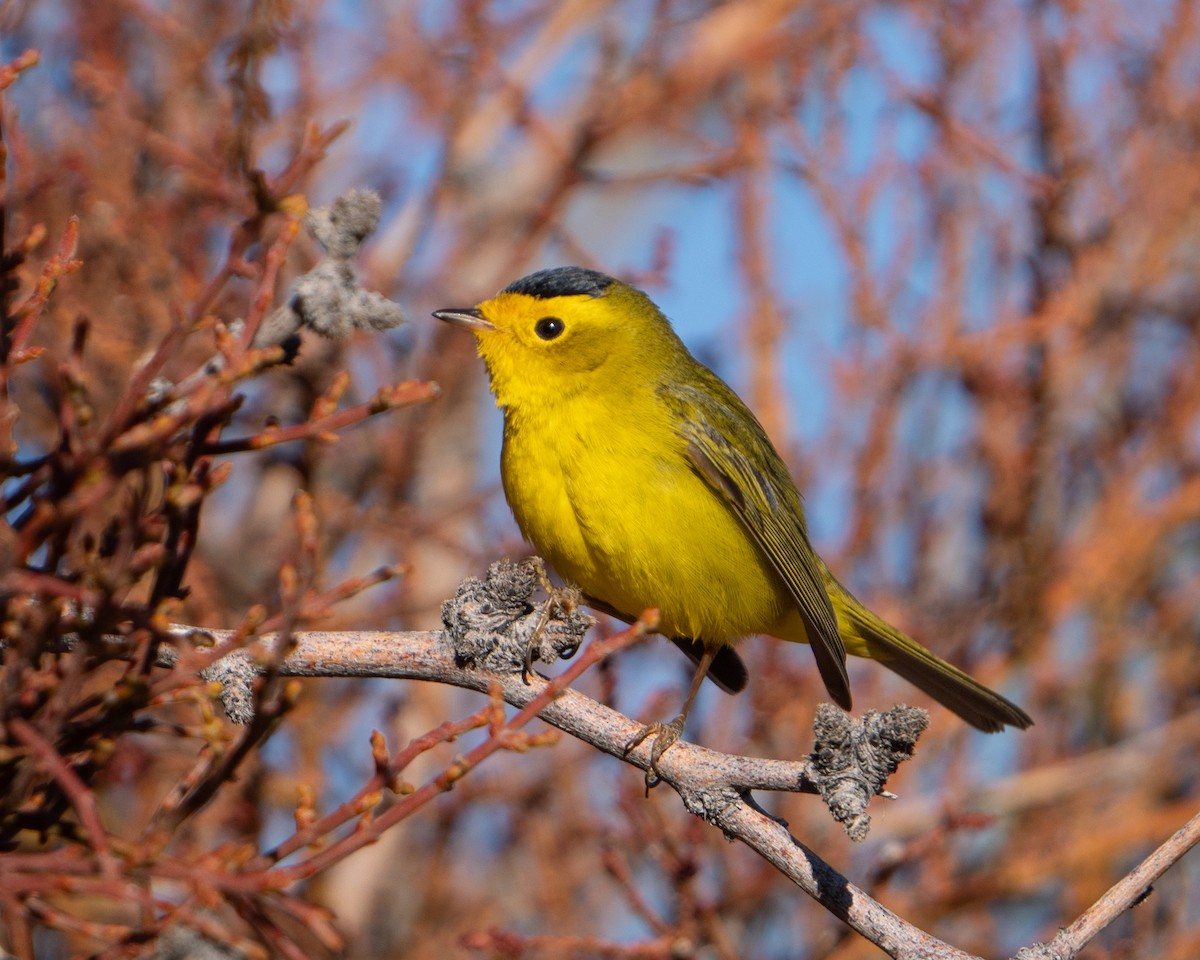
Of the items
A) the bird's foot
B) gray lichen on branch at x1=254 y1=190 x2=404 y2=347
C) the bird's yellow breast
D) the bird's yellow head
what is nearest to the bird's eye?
the bird's yellow head

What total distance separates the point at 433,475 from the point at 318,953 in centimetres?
448

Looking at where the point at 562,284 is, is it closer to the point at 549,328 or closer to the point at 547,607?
the point at 549,328

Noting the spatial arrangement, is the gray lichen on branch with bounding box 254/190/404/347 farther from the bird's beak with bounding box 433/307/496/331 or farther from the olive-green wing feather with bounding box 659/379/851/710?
the olive-green wing feather with bounding box 659/379/851/710

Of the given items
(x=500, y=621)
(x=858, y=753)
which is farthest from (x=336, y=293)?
(x=858, y=753)

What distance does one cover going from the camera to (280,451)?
499 cm

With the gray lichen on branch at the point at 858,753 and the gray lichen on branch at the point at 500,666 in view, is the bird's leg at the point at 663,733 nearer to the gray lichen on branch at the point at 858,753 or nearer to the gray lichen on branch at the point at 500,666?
the gray lichen on branch at the point at 500,666

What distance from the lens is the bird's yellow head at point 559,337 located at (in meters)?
4.15

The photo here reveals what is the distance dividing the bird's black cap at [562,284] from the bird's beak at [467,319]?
0.60 feet

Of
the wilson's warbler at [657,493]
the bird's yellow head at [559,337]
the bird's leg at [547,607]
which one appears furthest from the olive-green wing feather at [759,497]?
→ the bird's leg at [547,607]

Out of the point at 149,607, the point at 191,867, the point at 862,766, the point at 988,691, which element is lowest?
the point at 191,867

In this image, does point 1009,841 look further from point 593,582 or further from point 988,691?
point 593,582

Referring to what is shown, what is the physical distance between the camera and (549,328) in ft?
14.1

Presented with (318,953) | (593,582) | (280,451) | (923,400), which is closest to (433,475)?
(280,451)

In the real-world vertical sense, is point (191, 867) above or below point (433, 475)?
below
